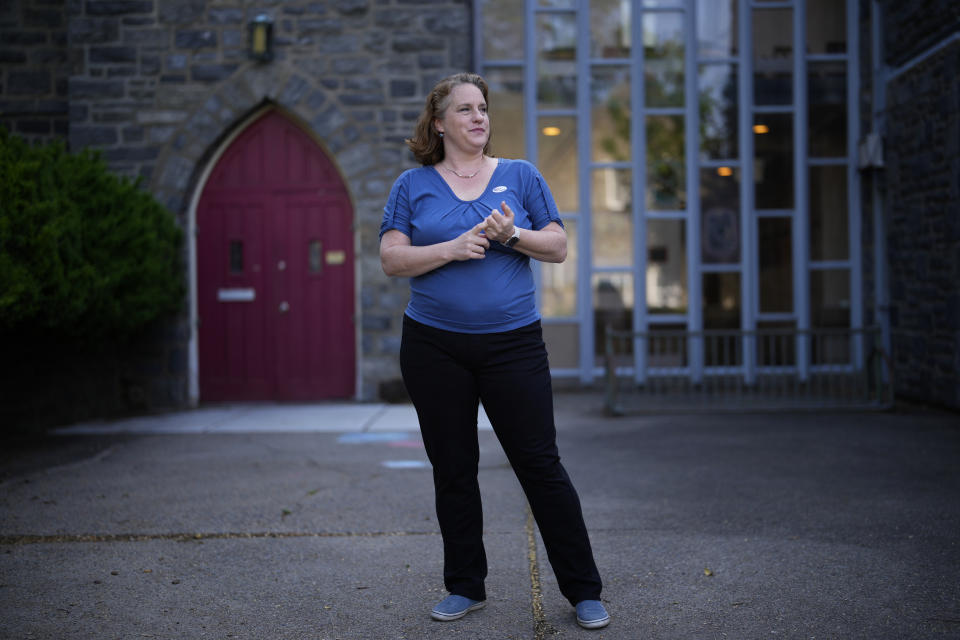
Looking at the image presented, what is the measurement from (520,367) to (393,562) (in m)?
1.33

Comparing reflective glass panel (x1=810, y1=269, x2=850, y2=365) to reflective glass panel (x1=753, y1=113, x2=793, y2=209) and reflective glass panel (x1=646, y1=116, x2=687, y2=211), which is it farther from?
reflective glass panel (x1=646, y1=116, x2=687, y2=211)

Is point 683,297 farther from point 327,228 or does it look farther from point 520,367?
point 520,367

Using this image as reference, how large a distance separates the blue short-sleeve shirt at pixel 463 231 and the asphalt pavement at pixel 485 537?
1.12 meters

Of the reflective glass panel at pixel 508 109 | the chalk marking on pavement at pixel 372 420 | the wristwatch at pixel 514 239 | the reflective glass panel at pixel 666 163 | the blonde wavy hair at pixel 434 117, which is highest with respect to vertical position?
the reflective glass panel at pixel 508 109

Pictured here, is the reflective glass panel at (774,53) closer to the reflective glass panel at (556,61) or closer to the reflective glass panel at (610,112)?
the reflective glass panel at (610,112)

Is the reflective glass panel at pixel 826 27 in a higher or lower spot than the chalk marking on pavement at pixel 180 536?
higher

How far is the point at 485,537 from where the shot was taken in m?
4.30

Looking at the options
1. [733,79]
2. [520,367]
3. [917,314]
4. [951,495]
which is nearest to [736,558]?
[520,367]

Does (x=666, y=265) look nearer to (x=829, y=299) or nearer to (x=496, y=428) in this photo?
(x=829, y=299)

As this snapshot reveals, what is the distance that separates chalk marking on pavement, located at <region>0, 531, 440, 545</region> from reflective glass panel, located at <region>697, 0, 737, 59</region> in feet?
25.4

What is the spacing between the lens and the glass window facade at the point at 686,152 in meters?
10.1

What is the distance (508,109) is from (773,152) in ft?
10.3

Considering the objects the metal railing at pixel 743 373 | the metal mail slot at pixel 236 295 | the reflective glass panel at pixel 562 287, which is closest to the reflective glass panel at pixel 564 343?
the reflective glass panel at pixel 562 287

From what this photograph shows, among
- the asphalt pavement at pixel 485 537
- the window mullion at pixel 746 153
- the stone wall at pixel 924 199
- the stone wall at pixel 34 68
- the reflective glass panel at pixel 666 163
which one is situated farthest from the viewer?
the reflective glass panel at pixel 666 163
